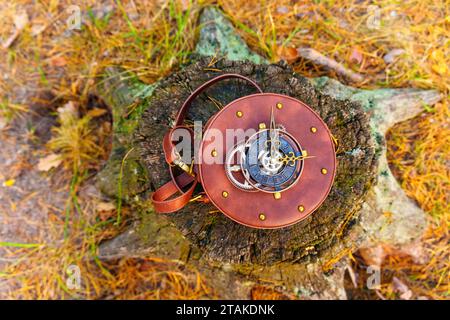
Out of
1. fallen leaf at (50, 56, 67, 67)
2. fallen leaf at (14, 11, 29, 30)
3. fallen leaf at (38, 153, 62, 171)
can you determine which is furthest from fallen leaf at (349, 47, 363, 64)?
fallen leaf at (14, 11, 29, 30)

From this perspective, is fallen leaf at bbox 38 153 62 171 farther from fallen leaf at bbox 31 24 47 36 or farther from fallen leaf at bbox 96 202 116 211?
fallen leaf at bbox 31 24 47 36

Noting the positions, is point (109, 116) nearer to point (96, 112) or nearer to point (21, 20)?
point (96, 112)

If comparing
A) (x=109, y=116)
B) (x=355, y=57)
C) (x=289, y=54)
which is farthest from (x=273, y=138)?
(x=109, y=116)

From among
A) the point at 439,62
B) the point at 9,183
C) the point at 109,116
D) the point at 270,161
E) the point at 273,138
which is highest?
the point at 439,62

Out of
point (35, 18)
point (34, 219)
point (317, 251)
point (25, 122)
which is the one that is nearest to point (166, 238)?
point (317, 251)

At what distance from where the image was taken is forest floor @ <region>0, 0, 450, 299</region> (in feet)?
9.43

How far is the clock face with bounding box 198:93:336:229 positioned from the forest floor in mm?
983

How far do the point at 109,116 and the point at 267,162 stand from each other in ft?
5.38

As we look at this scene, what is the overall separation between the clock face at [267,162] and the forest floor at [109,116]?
983 mm

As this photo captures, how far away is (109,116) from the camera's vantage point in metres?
3.05

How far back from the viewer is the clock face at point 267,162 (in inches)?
77.2

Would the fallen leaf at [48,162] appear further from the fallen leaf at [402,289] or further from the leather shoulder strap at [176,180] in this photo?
the fallen leaf at [402,289]

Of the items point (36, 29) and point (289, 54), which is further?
point (36, 29)

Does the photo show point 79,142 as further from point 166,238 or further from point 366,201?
point 366,201
